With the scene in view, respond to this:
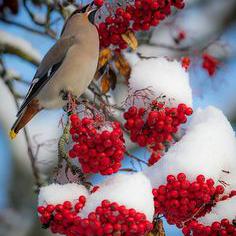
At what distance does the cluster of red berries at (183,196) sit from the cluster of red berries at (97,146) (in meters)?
0.20

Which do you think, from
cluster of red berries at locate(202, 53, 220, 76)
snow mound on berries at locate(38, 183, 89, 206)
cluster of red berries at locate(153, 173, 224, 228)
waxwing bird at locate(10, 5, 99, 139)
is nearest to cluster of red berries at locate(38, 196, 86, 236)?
snow mound on berries at locate(38, 183, 89, 206)

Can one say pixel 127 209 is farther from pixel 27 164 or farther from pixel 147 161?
pixel 27 164

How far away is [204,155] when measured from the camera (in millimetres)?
2557

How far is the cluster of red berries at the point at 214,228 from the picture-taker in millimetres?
2447

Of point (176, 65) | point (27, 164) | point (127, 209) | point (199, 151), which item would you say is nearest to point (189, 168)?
point (199, 151)

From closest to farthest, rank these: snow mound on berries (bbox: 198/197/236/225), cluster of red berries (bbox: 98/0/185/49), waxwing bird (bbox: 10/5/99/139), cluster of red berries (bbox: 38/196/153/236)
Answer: cluster of red berries (bbox: 38/196/153/236) < snow mound on berries (bbox: 198/197/236/225) < cluster of red berries (bbox: 98/0/185/49) < waxwing bird (bbox: 10/5/99/139)

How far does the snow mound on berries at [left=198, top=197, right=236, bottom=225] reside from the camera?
2.52m

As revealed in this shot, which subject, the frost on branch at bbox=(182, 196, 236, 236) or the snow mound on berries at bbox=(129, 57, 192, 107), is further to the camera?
the snow mound on berries at bbox=(129, 57, 192, 107)

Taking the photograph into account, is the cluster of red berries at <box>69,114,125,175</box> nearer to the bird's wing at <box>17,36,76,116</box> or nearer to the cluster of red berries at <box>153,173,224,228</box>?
the cluster of red berries at <box>153,173,224,228</box>

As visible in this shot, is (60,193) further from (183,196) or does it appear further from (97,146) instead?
(183,196)

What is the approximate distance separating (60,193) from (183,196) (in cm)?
44

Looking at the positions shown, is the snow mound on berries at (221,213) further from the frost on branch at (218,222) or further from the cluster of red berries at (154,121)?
the cluster of red berries at (154,121)

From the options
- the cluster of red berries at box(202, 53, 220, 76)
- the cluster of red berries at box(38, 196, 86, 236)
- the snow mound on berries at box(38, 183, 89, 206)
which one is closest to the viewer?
the cluster of red berries at box(38, 196, 86, 236)

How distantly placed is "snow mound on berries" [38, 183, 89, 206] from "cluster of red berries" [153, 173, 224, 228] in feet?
0.92
